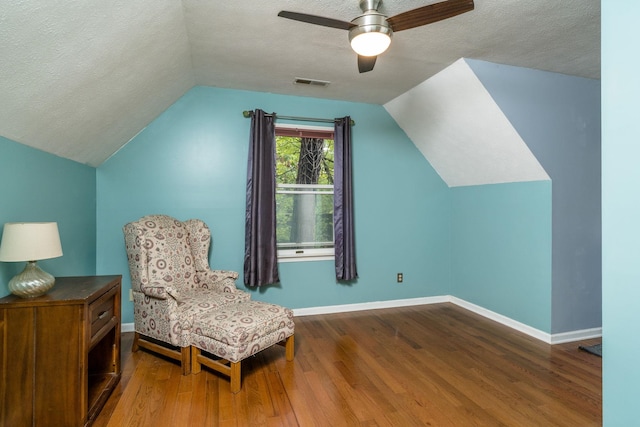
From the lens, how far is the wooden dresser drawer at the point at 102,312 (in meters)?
1.83

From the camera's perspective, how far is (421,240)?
414cm

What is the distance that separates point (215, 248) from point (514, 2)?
10.1 feet

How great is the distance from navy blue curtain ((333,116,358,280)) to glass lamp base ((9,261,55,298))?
253cm

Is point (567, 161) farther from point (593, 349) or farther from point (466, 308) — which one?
point (466, 308)

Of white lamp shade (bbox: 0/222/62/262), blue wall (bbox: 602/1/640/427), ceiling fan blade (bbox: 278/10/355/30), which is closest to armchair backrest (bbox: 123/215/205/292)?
white lamp shade (bbox: 0/222/62/262)

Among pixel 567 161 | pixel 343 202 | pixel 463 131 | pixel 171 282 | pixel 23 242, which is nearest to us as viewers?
pixel 23 242

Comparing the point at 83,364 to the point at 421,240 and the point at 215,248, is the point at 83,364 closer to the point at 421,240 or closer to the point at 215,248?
the point at 215,248

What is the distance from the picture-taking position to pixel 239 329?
220cm

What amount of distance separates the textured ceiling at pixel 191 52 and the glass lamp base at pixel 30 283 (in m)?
0.72

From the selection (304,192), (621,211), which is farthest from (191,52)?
(621,211)

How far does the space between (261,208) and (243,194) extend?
0.95 ft

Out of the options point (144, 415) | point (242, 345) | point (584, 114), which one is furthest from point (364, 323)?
point (584, 114)

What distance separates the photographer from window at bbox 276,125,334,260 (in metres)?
3.69

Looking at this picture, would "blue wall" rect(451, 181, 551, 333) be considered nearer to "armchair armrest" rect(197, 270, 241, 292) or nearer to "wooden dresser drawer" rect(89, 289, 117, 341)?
"armchair armrest" rect(197, 270, 241, 292)
